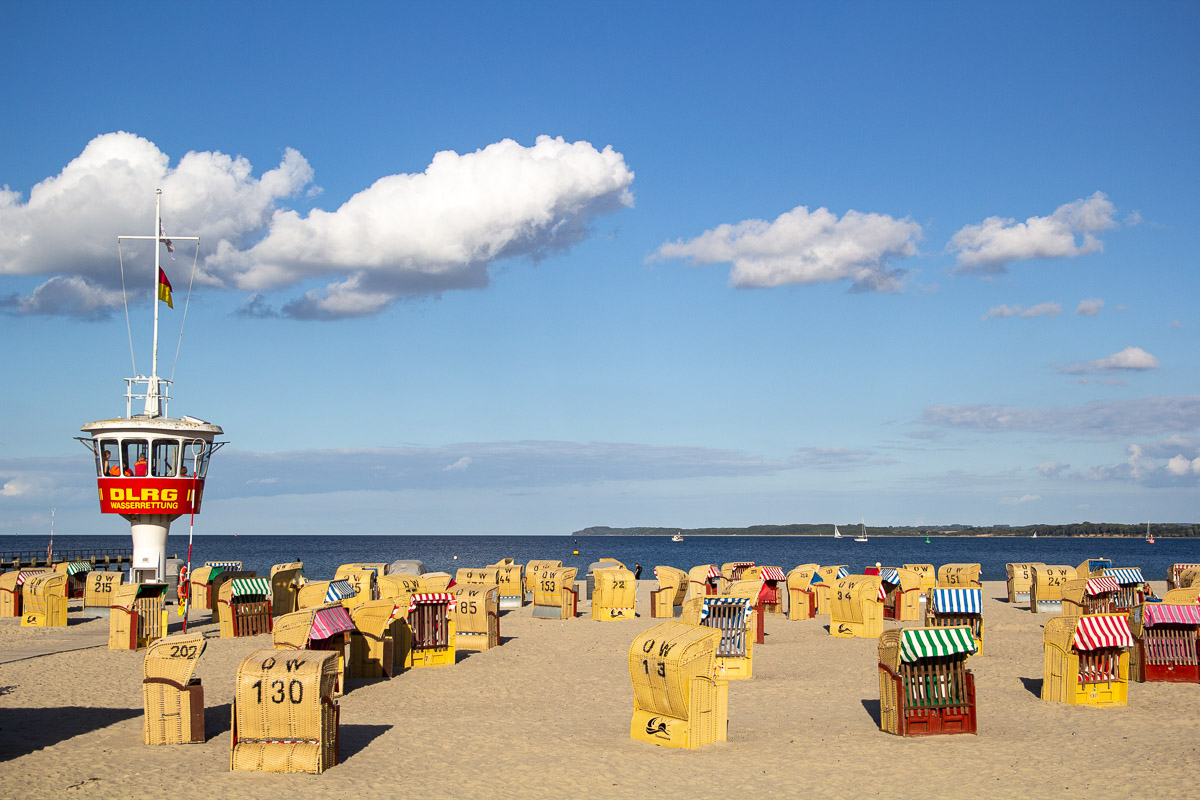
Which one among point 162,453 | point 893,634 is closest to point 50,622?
point 162,453

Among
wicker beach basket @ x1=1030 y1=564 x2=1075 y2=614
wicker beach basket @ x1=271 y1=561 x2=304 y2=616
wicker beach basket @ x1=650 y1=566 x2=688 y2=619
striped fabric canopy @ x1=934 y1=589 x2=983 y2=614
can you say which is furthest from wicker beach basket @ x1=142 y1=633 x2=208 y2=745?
wicker beach basket @ x1=1030 y1=564 x2=1075 y2=614

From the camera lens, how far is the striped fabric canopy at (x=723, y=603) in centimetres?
2058

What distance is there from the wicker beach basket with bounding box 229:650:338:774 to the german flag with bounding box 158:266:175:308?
106 ft

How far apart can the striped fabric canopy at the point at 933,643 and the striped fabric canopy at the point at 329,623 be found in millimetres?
9964

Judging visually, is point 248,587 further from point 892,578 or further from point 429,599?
point 892,578

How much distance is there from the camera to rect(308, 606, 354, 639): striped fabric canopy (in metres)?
18.1

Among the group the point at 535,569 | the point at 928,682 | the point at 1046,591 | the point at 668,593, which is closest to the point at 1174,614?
the point at 928,682

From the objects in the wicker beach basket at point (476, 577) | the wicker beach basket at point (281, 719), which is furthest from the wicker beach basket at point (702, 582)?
the wicker beach basket at point (281, 719)

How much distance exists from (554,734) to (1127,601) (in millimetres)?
21591

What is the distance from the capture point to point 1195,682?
763 inches

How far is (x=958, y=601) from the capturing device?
24.7 metres

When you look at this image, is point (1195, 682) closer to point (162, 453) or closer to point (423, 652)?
point (423, 652)

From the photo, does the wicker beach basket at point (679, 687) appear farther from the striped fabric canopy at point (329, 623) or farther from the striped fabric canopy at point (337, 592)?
the striped fabric canopy at point (337, 592)

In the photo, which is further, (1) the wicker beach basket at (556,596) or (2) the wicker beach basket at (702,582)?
(2) the wicker beach basket at (702,582)
